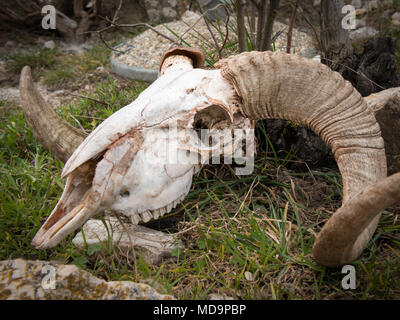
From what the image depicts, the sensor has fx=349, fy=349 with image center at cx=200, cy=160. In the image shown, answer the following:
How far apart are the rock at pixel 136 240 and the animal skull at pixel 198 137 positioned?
0.29 metres

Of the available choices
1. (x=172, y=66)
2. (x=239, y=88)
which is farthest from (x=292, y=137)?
(x=172, y=66)

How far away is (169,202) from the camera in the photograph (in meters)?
1.89

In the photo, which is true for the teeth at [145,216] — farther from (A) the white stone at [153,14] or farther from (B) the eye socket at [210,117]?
(A) the white stone at [153,14]

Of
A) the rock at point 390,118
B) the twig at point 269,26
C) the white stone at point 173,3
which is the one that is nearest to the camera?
the rock at point 390,118

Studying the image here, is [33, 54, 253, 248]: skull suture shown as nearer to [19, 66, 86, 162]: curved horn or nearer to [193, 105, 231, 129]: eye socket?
[193, 105, 231, 129]: eye socket

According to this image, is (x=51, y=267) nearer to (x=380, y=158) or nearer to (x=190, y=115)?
(x=190, y=115)

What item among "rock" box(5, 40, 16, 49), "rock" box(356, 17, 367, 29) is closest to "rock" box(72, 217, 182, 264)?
"rock" box(5, 40, 16, 49)

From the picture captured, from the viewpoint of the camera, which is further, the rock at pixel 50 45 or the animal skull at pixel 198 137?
the rock at pixel 50 45

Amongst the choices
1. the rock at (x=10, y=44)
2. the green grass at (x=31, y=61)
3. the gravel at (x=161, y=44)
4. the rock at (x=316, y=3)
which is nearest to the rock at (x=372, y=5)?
the rock at (x=316, y=3)

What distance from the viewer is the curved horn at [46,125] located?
230cm

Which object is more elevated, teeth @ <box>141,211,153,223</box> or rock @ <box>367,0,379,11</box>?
rock @ <box>367,0,379,11</box>

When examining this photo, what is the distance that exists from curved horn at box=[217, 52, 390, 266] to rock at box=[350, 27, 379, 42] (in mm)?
4054

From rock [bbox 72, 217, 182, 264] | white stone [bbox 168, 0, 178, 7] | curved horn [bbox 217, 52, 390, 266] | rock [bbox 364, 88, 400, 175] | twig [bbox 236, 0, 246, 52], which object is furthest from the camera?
white stone [bbox 168, 0, 178, 7]

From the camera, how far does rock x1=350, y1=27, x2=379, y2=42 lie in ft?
17.6
